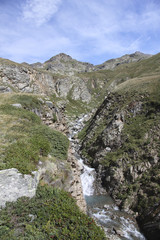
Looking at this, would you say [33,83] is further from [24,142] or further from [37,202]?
[37,202]

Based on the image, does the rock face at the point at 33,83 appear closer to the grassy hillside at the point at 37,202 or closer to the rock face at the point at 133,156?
the rock face at the point at 133,156

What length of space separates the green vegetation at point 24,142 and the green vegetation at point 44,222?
94.9 inches

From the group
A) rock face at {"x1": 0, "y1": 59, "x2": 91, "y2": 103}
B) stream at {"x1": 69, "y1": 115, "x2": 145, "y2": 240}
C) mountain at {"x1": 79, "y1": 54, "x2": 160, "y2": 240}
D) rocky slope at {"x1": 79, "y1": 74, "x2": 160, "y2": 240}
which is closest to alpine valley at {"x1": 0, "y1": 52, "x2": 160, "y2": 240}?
mountain at {"x1": 79, "y1": 54, "x2": 160, "y2": 240}

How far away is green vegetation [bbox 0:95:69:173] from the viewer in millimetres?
10370

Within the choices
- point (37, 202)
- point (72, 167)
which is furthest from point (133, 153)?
point (37, 202)

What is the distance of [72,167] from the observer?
15.9 meters

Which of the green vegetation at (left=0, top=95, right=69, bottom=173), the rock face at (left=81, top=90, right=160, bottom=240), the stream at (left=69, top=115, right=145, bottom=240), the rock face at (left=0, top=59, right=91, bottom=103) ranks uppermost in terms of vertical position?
the rock face at (left=0, top=59, right=91, bottom=103)

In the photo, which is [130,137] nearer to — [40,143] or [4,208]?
[40,143]

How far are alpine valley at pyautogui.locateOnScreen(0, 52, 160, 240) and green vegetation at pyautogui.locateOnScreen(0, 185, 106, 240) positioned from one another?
0.04 metres

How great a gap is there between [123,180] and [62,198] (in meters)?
20.0

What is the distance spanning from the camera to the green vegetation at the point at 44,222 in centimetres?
653

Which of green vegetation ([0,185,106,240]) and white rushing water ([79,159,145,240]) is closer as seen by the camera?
green vegetation ([0,185,106,240])

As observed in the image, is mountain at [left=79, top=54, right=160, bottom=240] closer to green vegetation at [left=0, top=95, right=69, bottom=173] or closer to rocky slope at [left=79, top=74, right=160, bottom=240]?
rocky slope at [left=79, top=74, right=160, bottom=240]

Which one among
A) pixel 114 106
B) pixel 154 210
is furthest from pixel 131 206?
pixel 114 106
